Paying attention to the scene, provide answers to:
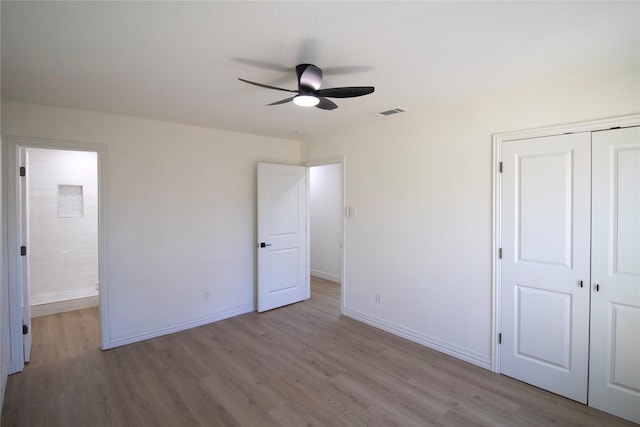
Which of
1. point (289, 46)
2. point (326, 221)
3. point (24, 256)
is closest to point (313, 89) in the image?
point (289, 46)

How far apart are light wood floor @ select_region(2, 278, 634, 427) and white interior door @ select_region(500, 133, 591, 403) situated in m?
0.23

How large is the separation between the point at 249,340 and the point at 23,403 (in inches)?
76.3

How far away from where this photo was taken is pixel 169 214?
3.90 metres

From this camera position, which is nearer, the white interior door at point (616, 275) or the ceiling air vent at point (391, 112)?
the white interior door at point (616, 275)

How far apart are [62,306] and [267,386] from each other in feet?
12.6

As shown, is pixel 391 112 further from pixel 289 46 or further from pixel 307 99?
pixel 289 46

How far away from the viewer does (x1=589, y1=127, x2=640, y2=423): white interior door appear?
2314mm

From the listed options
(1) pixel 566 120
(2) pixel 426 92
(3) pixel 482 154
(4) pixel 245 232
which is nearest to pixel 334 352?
(4) pixel 245 232

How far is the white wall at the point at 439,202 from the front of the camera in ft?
8.69

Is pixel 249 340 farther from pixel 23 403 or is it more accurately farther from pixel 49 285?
pixel 49 285

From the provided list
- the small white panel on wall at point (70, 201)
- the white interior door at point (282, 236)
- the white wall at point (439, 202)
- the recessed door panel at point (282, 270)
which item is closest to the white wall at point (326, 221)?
the white interior door at point (282, 236)

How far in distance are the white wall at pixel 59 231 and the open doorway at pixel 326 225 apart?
12.2 ft

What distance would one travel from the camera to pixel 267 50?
2.07 m

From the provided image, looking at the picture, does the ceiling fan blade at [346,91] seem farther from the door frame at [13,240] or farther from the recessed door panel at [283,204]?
the door frame at [13,240]
